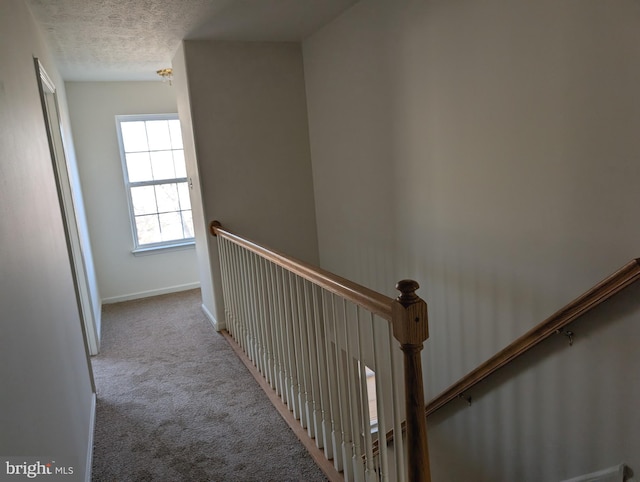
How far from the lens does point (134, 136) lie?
5.16m

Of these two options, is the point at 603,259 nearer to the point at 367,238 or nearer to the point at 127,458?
the point at 367,238

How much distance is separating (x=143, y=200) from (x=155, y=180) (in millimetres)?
Result: 266

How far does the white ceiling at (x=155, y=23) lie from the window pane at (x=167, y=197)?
161cm

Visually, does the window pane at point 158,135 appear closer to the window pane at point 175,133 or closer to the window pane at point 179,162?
the window pane at point 175,133

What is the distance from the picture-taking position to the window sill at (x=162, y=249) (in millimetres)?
5285

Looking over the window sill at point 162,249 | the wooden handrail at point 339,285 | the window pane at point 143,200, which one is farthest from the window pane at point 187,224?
the wooden handrail at point 339,285

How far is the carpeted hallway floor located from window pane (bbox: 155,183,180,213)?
5.96 ft

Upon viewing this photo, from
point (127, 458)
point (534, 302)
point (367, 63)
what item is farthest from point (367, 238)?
point (127, 458)

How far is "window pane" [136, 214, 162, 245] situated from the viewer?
17.5 ft

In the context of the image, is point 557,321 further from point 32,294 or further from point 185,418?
point 185,418

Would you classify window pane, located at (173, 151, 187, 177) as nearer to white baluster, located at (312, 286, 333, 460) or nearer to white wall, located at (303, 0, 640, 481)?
white wall, located at (303, 0, 640, 481)

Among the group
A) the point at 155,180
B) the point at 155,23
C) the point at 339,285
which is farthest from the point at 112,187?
the point at 339,285

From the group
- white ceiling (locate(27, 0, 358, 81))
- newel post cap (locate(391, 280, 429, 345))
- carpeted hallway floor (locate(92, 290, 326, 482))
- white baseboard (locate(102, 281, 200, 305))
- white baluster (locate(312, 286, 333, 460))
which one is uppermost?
white ceiling (locate(27, 0, 358, 81))

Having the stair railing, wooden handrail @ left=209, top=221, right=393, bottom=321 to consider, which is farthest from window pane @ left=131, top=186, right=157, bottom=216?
wooden handrail @ left=209, top=221, right=393, bottom=321
